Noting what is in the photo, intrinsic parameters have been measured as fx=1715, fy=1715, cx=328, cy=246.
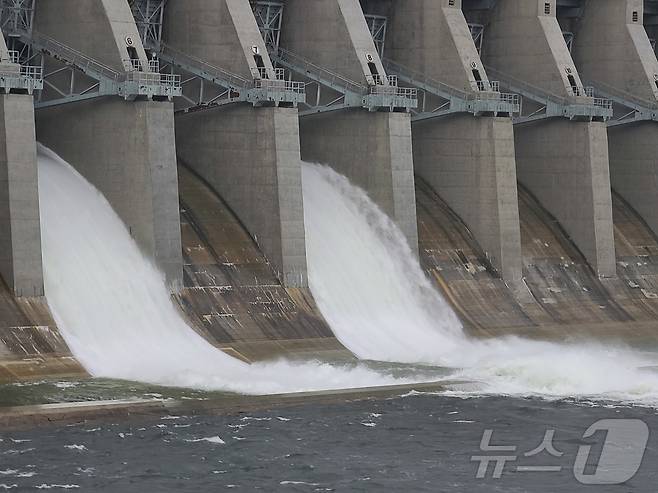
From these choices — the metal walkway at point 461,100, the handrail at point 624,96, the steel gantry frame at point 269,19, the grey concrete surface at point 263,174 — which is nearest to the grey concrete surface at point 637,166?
the handrail at point 624,96

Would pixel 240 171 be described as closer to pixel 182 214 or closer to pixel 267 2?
pixel 182 214

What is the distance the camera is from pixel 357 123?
6569 centimetres

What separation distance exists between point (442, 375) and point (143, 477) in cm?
1904

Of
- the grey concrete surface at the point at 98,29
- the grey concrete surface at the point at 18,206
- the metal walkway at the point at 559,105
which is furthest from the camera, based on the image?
the metal walkway at the point at 559,105

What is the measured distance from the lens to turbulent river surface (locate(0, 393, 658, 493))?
119ft

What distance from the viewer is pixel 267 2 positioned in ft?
218

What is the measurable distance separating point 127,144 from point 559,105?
23894 millimetres

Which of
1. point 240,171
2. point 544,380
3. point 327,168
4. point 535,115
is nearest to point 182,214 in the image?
point 240,171

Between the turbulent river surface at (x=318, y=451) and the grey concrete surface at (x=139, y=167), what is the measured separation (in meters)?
11.4

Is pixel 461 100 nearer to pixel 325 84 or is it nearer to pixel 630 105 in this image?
pixel 325 84

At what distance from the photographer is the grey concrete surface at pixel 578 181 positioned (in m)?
73.1

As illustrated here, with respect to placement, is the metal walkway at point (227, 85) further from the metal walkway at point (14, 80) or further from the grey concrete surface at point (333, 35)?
the metal walkway at point (14, 80)

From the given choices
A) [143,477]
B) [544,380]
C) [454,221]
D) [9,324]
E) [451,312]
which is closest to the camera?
[143,477]

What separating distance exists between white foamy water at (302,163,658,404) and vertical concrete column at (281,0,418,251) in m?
0.65
